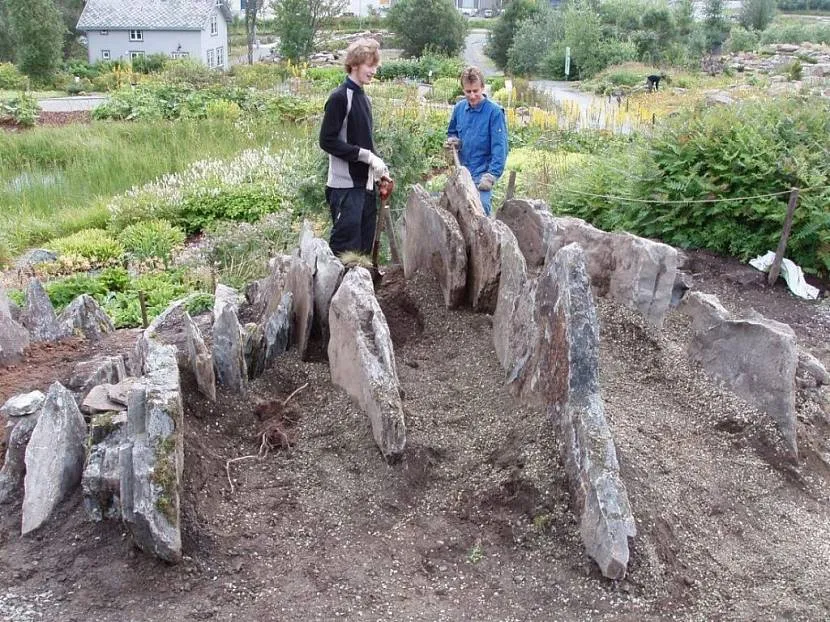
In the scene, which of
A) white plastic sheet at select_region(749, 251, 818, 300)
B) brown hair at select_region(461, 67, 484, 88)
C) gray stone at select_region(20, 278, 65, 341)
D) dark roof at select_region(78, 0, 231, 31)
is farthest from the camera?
dark roof at select_region(78, 0, 231, 31)

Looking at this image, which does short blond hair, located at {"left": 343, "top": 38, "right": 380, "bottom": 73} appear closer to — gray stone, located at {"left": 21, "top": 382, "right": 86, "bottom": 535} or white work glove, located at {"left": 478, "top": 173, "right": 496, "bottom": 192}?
white work glove, located at {"left": 478, "top": 173, "right": 496, "bottom": 192}

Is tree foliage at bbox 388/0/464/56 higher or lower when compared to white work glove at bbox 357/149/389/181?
higher

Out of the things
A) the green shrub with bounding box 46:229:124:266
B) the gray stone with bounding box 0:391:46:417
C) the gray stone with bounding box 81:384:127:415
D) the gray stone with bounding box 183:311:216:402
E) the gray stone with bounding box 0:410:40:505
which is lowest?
the green shrub with bounding box 46:229:124:266

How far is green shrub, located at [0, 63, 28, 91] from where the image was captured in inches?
1155

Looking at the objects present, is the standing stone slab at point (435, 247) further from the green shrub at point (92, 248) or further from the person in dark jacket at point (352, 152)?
the green shrub at point (92, 248)

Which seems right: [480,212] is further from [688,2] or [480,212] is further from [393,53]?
[393,53]

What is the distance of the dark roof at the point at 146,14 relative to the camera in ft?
139

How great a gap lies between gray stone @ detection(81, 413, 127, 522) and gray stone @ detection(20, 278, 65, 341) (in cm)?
182

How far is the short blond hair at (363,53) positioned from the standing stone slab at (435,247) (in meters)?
0.92

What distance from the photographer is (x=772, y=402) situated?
4.09 m

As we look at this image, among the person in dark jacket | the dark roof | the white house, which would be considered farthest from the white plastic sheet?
the dark roof

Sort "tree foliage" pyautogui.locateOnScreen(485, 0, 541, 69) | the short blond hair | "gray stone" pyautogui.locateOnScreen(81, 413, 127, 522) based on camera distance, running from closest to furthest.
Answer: "gray stone" pyautogui.locateOnScreen(81, 413, 127, 522), the short blond hair, "tree foliage" pyautogui.locateOnScreen(485, 0, 541, 69)

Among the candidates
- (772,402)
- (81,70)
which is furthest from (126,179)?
(81,70)

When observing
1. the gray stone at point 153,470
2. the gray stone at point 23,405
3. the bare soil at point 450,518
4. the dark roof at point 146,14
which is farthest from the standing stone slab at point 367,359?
the dark roof at point 146,14
